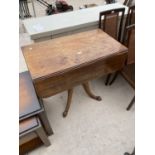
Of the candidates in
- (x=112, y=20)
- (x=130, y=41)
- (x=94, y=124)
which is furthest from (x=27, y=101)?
(x=112, y=20)

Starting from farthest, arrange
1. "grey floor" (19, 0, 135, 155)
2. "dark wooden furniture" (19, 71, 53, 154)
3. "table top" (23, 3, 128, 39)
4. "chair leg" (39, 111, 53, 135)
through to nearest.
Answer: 1. "table top" (23, 3, 128, 39)
2. "grey floor" (19, 0, 135, 155)
3. "chair leg" (39, 111, 53, 135)
4. "dark wooden furniture" (19, 71, 53, 154)

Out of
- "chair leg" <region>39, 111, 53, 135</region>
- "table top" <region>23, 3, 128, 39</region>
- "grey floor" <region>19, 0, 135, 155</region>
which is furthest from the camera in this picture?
"table top" <region>23, 3, 128, 39</region>

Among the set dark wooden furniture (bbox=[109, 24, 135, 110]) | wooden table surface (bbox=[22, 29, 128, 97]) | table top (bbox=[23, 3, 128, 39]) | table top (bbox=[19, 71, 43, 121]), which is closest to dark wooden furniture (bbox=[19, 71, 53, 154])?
table top (bbox=[19, 71, 43, 121])

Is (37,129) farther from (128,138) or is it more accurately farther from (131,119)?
(131,119)

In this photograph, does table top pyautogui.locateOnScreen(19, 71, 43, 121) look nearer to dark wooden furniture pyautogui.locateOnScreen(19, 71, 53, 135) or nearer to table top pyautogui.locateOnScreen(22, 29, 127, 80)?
dark wooden furniture pyautogui.locateOnScreen(19, 71, 53, 135)

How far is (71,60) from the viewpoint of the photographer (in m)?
1.39

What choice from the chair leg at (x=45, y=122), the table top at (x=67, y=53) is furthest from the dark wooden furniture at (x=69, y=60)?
the chair leg at (x=45, y=122)

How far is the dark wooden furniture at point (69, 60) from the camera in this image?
4.31ft

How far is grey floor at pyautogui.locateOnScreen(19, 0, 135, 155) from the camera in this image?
1.57 meters

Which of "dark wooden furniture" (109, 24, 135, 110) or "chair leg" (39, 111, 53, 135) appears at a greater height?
"dark wooden furniture" (109, 24, 135, 110)

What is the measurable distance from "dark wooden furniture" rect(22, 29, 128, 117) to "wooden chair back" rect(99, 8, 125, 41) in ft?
0.86

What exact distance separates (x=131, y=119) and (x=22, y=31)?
2.84 metres

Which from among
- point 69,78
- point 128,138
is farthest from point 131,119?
point 69,78

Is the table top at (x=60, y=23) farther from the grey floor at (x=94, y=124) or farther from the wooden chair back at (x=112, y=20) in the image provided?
the grey floor at (x=94, y=124)
